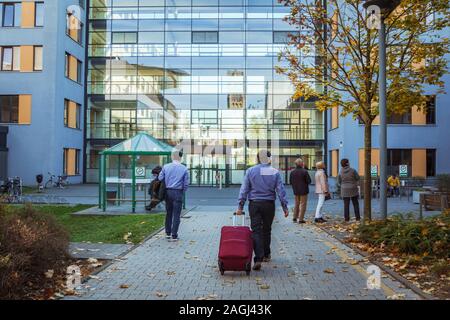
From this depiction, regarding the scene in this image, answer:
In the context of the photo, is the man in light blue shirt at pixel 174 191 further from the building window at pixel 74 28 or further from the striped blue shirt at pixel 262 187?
the building window at pixel 74 28

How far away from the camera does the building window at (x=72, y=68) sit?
38.9m

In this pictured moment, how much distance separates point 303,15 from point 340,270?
852cm

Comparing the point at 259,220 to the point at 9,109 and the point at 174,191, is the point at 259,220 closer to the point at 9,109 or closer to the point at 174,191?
the point at 174,191

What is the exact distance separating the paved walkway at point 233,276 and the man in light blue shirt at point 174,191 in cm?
36

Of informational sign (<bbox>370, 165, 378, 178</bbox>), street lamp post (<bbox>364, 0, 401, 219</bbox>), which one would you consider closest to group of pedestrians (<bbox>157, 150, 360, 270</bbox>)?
street lamp post (<bbox>364, 0, 401, 219</bbox>)

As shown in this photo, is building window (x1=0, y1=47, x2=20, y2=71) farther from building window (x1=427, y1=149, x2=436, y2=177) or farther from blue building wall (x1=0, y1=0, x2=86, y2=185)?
building window (x1=427, y1=149, x2=436, y2=177)

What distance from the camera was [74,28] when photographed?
39.9 m

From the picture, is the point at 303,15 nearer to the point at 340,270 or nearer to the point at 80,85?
the point at 340,270

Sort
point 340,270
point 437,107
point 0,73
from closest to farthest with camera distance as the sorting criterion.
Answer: point 340,270 < point 437,107 < point 0,73

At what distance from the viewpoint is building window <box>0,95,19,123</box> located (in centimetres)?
3609
